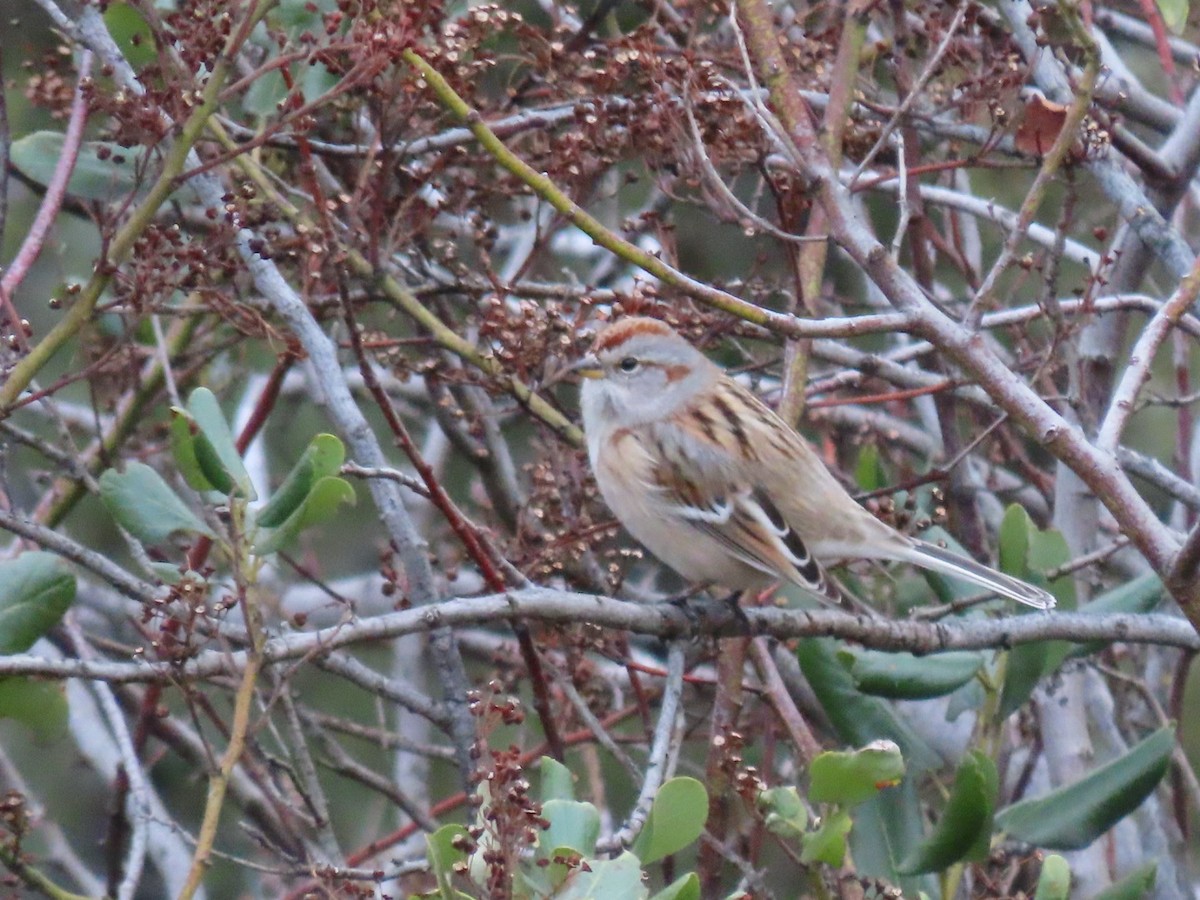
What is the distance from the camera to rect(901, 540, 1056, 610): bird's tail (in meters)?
3.53

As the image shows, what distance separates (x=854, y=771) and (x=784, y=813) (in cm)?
15

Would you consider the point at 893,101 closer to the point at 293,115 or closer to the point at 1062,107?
the point at 1062,107

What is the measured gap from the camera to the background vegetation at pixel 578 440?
2.75 meters

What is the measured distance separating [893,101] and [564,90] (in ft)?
4.46

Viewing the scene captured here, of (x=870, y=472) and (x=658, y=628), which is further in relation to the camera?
(x=870, y=472)

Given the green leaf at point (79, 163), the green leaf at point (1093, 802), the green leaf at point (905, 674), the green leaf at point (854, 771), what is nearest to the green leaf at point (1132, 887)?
the green leaf at point (1093, 802)

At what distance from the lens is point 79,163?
4012 mm

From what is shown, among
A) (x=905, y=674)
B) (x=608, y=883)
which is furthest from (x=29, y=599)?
(x=905, y=674)

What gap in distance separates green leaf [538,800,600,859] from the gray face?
1996mm

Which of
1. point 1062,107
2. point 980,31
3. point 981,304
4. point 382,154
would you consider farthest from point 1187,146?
point 382,154

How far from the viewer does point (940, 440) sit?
16.8 feet

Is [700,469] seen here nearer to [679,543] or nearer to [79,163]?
[679,543]

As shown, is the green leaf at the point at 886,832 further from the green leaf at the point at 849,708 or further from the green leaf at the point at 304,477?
the green leaf at the point at 304,477

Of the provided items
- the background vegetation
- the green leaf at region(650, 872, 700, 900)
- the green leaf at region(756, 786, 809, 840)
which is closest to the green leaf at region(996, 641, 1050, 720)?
the background vegetation
